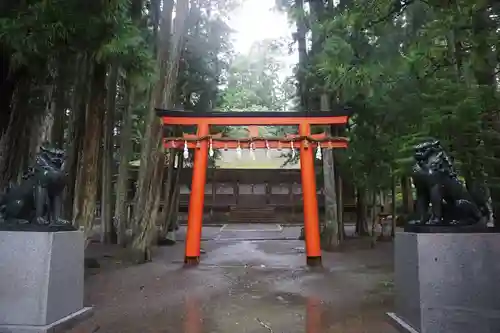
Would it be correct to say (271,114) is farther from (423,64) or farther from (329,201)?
(423,64)

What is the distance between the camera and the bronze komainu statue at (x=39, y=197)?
467 cm

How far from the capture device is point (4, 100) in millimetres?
6832

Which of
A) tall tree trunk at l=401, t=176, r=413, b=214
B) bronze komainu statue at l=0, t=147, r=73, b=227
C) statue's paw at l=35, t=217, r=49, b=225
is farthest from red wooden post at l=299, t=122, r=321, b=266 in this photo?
tall tree trunk at l=401, t=176, r=413, b=214

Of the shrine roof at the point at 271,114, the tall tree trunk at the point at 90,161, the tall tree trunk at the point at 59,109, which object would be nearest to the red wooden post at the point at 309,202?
the shrine roof at the point at 271,114

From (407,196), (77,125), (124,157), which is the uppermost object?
(77,125)

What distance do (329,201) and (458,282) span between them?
30.6 ft

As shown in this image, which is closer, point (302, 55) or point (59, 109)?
point (59, 109)

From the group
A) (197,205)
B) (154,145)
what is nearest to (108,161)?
(154,145)

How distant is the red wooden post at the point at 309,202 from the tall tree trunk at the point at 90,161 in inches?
187

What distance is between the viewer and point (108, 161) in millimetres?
14648

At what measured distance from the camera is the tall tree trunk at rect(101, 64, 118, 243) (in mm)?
Result: 13859

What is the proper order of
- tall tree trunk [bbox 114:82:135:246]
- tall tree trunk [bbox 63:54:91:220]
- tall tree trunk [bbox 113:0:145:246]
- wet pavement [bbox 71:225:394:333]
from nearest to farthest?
wet pavement [bbox 71:225:394:333]
tall tree trunk [bbox 63:54:91:220]
tall tree trunk [bbox 113:0:145:246]
tall tree trunk [bbox 114:82:135:246]

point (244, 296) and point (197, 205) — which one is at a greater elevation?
point (197, 205)

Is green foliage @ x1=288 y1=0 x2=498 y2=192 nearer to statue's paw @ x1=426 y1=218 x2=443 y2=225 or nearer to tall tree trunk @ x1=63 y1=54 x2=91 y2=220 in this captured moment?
statue's paw @ x1=426 y1=218 x2=443 y2=225
